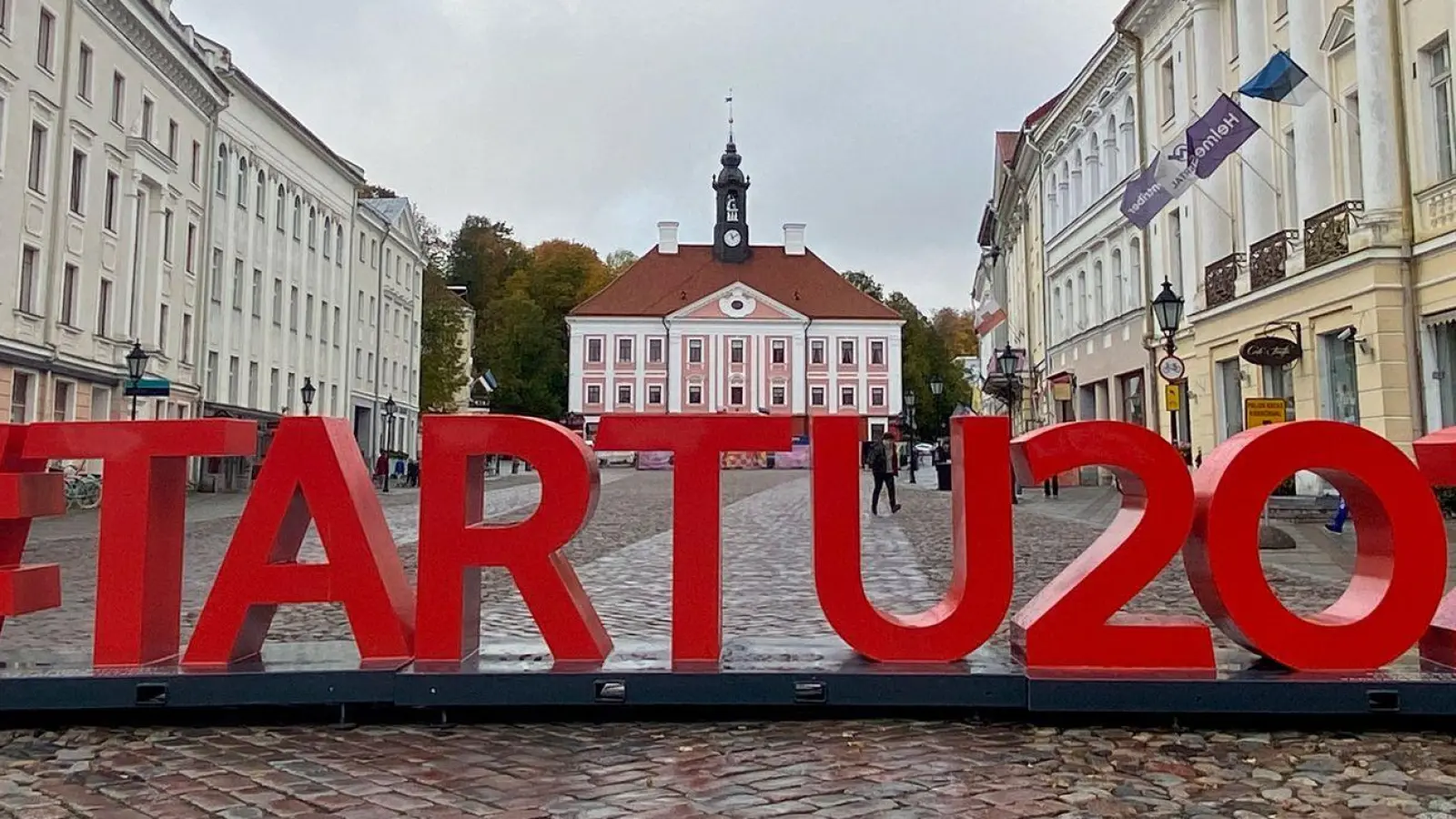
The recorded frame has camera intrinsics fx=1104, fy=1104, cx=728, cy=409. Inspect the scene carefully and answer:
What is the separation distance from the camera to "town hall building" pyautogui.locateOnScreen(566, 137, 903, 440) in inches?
3386

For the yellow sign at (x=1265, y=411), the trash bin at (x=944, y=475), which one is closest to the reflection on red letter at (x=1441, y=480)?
the yellow sign at (x=1265, y=411)

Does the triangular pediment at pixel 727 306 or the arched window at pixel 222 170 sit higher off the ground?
the triangular pediment at pixel 727 306

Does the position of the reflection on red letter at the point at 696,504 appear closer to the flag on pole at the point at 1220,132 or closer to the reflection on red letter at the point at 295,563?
the reflection on red letter at the point at 295,563

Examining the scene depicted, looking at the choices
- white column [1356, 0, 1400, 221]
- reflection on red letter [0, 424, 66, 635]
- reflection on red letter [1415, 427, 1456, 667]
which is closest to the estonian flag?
white column [1356, 0, 1400, 221]

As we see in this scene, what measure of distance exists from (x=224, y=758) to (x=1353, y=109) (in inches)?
816

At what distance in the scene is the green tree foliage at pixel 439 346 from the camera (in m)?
64.7

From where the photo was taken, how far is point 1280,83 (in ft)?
59.7

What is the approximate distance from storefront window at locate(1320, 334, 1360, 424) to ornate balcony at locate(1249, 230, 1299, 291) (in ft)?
5.81

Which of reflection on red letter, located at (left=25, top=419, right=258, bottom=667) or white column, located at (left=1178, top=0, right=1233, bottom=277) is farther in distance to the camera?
white column, located at (left=1178, top=0, right=1233, bottom=277)

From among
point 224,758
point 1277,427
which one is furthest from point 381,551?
point 1277,427

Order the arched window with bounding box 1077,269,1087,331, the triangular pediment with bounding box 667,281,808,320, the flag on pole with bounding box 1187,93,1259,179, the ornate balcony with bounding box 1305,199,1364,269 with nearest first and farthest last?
the ornate balcony with bounding box 1305,199,1364,269 → the flag on pole with bounding box 1187,93,1259,179 → the arched window with bounding box 1077,269,1087,331 → the triangular pediment with bounding box 667,281,808,320

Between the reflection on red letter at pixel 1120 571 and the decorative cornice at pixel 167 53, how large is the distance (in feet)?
99.7

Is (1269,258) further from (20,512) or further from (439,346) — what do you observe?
(439,346)

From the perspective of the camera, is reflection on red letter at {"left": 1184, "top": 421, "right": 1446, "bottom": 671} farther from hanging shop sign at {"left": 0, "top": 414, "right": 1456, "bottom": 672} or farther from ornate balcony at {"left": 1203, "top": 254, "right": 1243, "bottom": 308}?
ornate balcony at {"left": 1203, "top": 254, "right": 1243, "bottom": 308}
